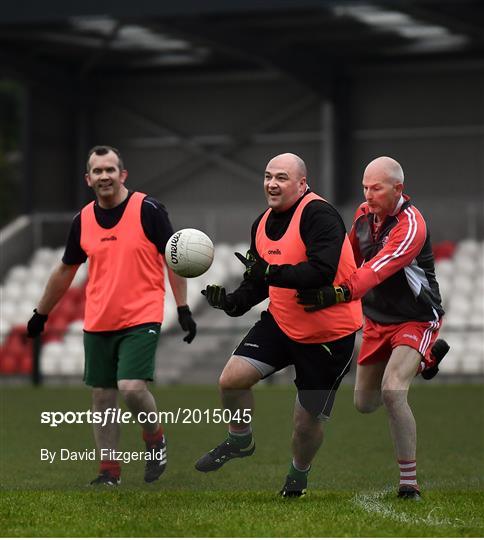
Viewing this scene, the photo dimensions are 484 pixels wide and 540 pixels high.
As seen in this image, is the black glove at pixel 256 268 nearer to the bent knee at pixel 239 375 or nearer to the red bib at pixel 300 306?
the red bib at pixel 300 306

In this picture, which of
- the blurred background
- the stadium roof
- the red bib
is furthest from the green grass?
the stadium roof

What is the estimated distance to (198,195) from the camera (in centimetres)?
3175

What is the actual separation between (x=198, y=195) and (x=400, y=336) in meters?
22.9

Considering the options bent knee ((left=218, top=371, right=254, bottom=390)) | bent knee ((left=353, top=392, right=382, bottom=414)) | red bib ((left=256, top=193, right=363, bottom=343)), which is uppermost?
red bib ((left=256, top=193, right=363, bottom=343))

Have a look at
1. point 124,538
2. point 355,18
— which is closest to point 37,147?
point 355,18

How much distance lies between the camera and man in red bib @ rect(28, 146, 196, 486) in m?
9.65

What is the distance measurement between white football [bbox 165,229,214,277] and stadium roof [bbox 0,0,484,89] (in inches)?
594

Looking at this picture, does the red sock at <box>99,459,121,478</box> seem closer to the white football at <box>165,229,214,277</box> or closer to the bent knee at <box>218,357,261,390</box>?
the bent knee at <box>218,357,261,390</box>

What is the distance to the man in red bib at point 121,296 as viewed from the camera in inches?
380

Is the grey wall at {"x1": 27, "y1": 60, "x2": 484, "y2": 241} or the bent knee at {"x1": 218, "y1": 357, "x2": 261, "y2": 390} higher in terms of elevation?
the grey wall at {"x1": 27, "y1": 60, "x2": 484, "y2": 241}

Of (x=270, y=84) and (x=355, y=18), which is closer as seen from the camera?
→ (x=355, y=18)

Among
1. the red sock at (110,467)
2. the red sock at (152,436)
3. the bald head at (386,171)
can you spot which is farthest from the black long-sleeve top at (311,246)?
the red sock at (110,467)

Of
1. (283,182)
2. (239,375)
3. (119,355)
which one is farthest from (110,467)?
(283,182)

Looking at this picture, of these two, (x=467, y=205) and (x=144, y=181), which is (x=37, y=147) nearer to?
(x=144, y=181)
